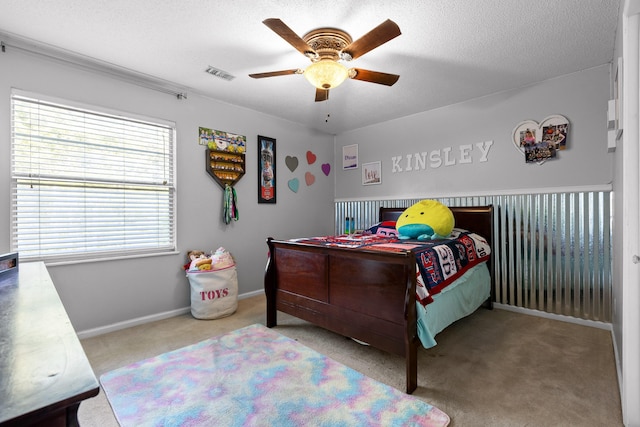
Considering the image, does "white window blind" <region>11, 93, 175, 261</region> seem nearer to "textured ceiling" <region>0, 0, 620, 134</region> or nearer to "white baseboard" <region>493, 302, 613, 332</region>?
"textured ceiling" <region>0, 0, 620, 134</region>

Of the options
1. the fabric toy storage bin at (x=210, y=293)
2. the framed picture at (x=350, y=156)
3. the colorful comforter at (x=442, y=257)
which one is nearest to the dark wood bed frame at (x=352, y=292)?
the colorful comforter at (x=442, y=257)

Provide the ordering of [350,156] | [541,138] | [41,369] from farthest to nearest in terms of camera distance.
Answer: [350,156], [541,138], [41,369]

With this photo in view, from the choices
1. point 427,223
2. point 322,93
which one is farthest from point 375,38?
point 427,223

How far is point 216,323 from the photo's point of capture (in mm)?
3029

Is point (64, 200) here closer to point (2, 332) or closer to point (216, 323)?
point (216, 323)

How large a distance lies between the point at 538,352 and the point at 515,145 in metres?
2.08

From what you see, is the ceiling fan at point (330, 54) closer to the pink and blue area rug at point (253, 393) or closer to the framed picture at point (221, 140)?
the framed picture at point (221, 140)

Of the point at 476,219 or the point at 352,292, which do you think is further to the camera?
the point at 476,219

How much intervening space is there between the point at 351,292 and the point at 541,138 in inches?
102

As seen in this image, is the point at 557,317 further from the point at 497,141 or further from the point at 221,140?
the point at 221,140

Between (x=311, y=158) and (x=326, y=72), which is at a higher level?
(x=326, y=72)

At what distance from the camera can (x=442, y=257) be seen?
8.04 feet

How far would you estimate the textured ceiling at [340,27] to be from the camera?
2.03 m

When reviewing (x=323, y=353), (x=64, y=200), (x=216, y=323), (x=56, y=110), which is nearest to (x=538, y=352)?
(x=323, y=353)
